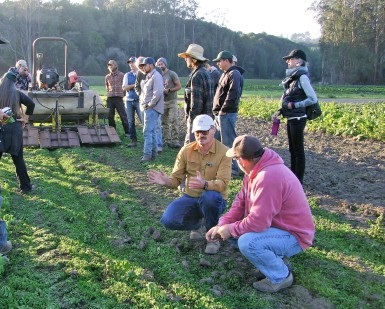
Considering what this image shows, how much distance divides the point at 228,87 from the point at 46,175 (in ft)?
10.9

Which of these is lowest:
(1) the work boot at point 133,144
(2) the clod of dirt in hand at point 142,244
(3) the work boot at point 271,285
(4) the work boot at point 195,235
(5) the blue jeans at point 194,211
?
(3) the work boot at point 271,285

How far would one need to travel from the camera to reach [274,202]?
11.8 feet

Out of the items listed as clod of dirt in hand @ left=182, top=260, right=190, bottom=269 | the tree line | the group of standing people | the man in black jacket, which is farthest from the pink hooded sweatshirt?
the tree line

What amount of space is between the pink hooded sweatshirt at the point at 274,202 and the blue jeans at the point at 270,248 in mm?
56

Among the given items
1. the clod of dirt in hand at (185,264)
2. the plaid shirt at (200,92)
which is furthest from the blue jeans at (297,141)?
the clod of dirt in hand at (185,264)

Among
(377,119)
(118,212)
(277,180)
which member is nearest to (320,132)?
(377,119)

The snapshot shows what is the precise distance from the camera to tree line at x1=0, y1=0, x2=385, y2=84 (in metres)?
55.2

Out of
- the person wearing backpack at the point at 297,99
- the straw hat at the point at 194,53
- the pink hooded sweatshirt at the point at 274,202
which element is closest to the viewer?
the pink hooded sweatshirt at the point at 274,202

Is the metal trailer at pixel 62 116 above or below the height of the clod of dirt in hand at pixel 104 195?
above

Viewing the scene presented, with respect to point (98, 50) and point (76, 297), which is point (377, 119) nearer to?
point (76, 297)

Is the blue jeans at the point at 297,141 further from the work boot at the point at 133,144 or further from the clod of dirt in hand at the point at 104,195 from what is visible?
the work boot at the point at 133,144

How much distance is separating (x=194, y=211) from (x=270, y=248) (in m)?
1.25

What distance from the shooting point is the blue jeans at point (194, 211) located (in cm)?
459

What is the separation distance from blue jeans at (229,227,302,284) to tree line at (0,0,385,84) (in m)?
53.0
